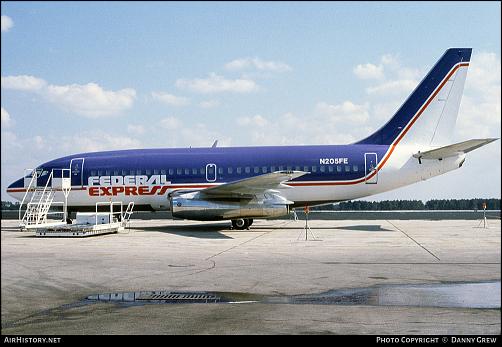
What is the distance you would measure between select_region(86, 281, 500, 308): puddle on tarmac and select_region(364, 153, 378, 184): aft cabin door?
54.5 feet

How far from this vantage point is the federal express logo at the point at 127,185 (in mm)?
26734

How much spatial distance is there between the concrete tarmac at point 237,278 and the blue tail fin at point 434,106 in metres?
8.35

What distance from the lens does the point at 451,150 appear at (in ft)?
82.0

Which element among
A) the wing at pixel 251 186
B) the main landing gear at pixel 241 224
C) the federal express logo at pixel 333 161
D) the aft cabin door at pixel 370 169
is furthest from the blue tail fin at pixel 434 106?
the main landing gear at pixel 241 224

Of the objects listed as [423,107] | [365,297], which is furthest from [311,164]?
[365,297]

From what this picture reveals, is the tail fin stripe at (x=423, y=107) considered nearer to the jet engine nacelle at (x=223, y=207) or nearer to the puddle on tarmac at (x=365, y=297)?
the jet engine nacelle at (x=223, y=207)

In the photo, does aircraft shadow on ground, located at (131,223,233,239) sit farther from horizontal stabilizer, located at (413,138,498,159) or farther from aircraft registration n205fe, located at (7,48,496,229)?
horizontal stabilizer, located at (413,138,498,159)

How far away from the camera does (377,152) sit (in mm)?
26359

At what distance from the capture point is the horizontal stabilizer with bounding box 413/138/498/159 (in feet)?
78.4

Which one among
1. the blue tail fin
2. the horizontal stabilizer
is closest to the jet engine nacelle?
the blue tail fin

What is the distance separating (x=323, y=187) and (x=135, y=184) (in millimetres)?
9090

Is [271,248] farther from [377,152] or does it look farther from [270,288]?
[377,152]

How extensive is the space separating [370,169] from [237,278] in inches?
653
